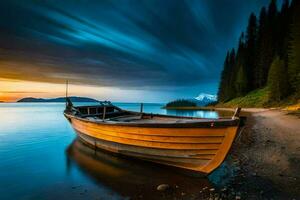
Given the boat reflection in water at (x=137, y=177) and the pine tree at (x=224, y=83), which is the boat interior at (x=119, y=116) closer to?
the boat reflection in water at (x=137, y=177)

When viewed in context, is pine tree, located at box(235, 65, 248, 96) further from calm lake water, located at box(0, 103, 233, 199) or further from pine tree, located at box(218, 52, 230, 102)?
calm lake water, located at box(0, 103, 233, 199)

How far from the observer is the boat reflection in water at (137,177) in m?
5.88

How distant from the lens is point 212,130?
614 cm

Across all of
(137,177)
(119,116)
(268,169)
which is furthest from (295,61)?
(137,177)

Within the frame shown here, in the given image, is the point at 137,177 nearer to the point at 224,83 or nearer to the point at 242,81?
the point at 242,81

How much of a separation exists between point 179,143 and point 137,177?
1.88 metres

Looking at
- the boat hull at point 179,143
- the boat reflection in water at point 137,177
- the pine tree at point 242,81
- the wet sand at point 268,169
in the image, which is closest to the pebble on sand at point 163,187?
the boat reflection in water at point 137,177

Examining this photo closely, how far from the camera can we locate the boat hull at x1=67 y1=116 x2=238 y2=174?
20.3ft

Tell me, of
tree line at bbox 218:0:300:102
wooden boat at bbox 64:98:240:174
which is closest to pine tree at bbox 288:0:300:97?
tree line at bbox 218:0:300:102

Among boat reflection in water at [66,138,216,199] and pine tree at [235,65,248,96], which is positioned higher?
pine tree at [235,65,248,96]

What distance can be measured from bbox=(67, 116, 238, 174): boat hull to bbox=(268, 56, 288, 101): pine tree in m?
38.8

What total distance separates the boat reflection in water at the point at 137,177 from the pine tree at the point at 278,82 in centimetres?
3871

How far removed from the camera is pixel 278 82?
38.5m

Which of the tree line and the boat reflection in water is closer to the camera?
the boat reflection in water
